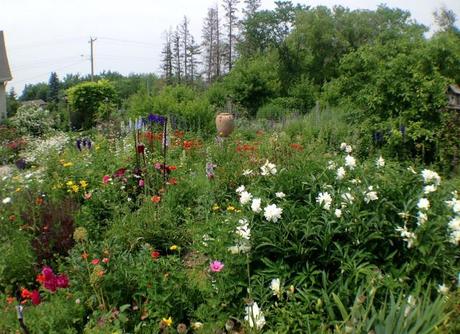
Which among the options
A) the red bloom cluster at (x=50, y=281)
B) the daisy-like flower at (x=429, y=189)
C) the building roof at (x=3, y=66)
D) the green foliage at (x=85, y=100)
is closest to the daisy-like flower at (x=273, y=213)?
the daisy-like flower at (x=429, y=189)

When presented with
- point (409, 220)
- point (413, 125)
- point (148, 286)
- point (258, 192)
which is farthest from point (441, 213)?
point (413, 125)

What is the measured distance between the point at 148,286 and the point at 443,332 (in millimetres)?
1595

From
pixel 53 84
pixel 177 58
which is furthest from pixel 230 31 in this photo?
pixel 53 84

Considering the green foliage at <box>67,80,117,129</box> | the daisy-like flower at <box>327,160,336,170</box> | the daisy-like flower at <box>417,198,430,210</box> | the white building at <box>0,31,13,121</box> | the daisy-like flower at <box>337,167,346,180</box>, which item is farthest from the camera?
the white building at <box>0,31,13,121</box>

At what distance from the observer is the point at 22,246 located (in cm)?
364

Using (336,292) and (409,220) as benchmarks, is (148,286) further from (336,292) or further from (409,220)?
(409,220)

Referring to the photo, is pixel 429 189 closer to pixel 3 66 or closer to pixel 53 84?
pixel 3 66

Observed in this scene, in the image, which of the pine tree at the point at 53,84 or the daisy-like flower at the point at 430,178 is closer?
the daisy-like flower at the point at 430,178

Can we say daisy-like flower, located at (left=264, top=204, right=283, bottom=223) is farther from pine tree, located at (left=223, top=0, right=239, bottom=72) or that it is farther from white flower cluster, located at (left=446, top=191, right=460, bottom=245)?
pine tree, located at (left=223, top=0, right=239, bottom=72)

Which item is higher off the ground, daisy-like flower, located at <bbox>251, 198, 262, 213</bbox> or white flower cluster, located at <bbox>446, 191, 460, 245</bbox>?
daisy-like flower, located at <bbox>251, 198, 262, 213</bbox>

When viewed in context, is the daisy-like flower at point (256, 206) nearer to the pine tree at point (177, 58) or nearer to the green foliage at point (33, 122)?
the green foliage at point (33, 122)

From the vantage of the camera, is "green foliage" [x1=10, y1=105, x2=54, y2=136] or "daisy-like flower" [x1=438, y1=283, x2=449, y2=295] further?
"green foliage" [x1=10, y1=105, x2=54, y2=136]

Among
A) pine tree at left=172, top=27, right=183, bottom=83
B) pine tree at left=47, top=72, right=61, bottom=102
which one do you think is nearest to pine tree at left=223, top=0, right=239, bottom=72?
pine tree at left=172, top=27, right=183, bottom=83

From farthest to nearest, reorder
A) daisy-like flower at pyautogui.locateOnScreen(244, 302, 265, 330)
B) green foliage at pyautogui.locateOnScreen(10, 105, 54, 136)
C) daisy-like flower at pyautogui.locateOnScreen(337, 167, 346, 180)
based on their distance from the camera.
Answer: green foliage at pyautogui.locateOnScreen(10, 105, 54, 136), daisy-like flower at pyautogui.locateOnScreen(337, 167, 346, 180), daisy-like flower at pyautogui.locateOnScreen(244, 302, 265, 330)
